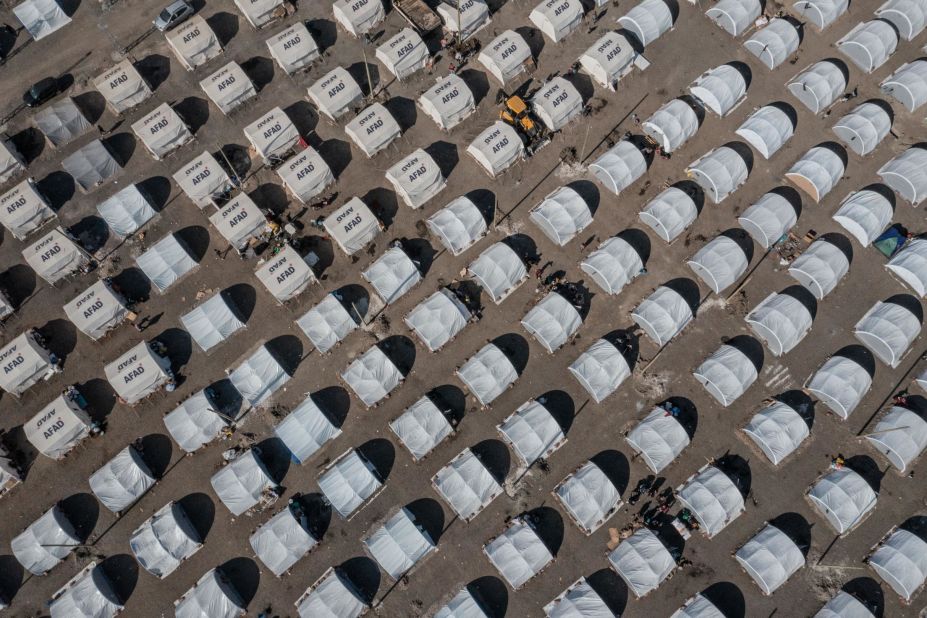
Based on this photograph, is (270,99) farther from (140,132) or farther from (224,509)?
(224,509)

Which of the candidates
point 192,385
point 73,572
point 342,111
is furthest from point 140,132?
point 73,572

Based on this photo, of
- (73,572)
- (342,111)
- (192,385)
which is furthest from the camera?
(342,111)

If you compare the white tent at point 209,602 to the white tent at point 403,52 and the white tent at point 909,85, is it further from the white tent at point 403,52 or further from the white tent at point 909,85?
the white tent at point 909,85

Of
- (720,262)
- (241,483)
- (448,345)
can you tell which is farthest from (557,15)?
(241,483)

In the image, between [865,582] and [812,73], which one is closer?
[865,582]

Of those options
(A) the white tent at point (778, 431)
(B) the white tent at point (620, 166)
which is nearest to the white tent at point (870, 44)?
(B) the white tent at point (620, 166)

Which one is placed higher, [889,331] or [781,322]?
[781,322]

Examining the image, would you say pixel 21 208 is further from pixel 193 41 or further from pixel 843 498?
pixel 843 498
